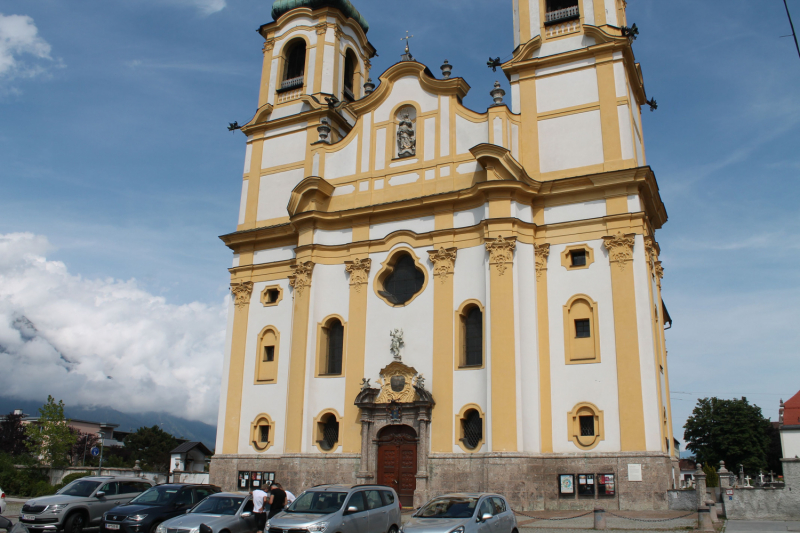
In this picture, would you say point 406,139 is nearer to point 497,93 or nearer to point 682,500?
point 497,93

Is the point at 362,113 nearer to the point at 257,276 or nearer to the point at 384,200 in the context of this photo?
the point at 384,200

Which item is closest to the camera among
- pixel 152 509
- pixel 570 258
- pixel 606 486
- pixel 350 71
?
pixel 152 509

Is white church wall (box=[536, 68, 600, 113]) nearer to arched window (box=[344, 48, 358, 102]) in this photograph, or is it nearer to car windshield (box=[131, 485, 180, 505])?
arched window (box=[344, 48, 358, 102])

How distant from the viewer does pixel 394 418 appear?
23.1 meters

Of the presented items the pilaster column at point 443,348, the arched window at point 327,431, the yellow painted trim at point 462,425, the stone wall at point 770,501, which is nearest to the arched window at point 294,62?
the pilaster column at point 443,348

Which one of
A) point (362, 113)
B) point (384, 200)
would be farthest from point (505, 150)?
point (362, 113)

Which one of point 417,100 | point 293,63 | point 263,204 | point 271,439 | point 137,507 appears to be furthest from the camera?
point 293,63

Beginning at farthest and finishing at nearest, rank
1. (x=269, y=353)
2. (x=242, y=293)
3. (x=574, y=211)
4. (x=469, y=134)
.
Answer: (x=242, y=293) < (x=269, y=353) < (x=469, y=134) < (x=574, y=211)

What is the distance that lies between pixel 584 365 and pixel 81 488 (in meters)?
14.9

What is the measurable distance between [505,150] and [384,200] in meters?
5.32

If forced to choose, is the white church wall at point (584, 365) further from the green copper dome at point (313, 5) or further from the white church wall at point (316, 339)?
the green copper dome at point (313, 5)

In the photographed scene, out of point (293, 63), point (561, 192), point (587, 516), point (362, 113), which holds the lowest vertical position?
point (587, 516)

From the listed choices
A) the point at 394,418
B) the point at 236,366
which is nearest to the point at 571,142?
the point at 394,418

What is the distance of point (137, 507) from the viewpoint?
14.8 meters
